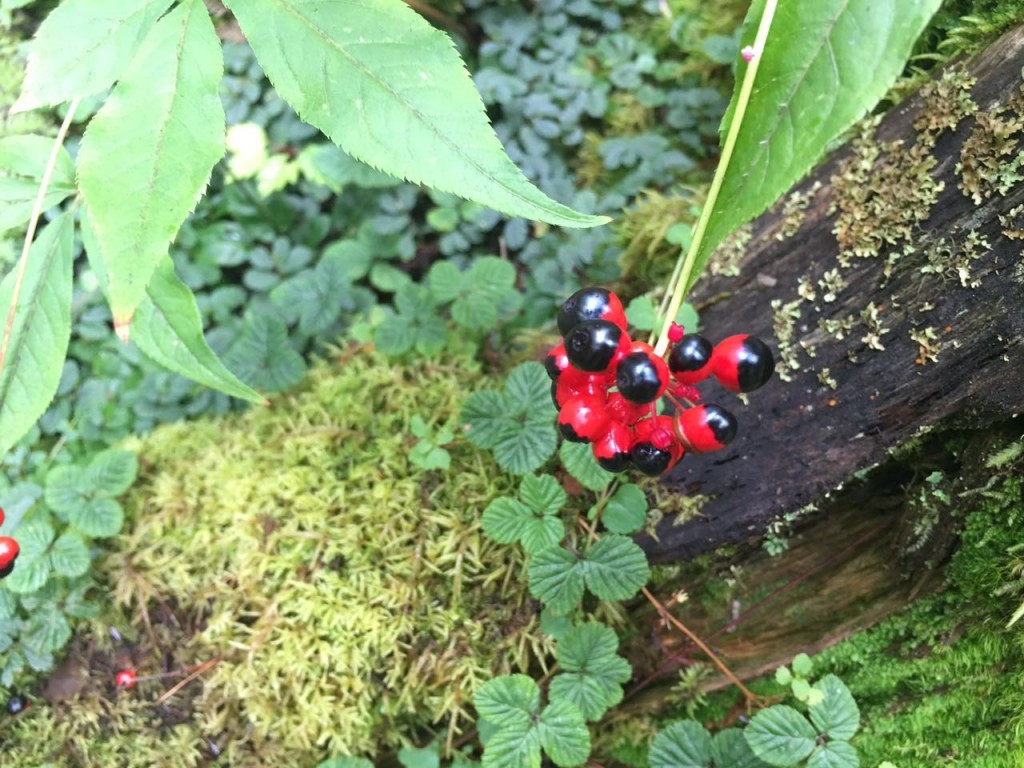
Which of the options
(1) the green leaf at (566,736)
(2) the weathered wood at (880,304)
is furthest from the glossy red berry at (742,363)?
(1) the green leaf at (566,736)

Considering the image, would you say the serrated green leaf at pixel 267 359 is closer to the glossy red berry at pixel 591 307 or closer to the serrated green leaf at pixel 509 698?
the serrated green leaf at pixel 509 698

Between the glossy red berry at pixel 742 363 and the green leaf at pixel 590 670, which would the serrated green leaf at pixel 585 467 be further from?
the glossy red berry at pixel 742 363

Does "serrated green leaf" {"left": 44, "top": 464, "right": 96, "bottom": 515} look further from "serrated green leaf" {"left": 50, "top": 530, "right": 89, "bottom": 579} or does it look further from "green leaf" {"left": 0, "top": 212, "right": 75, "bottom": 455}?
"green leaf" {"left": 0, "top": 212, "right": 75, "bottom": 455}

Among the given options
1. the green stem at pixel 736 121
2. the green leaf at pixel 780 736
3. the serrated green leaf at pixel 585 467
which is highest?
the green stem at pixel 736 121

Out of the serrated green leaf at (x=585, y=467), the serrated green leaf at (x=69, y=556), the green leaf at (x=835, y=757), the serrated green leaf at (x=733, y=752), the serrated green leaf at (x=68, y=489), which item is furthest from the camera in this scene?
the serrated green leaf at (x=68, y=489)

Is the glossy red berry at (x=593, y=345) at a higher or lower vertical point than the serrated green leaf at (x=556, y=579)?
higher

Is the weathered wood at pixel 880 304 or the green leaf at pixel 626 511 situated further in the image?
the green leaf at pixel 626 511

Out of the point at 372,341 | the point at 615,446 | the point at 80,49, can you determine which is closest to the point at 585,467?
the point at 615,446

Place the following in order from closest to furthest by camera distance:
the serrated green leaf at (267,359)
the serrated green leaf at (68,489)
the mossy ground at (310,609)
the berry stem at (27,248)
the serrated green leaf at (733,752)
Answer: the berry stem at (27,248)
the serrated green leaf at (733,752)
the mossy ground at (310,609)
the serrated green leaf at (68,489)
the serrated green leaf at (267,359)
